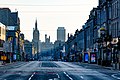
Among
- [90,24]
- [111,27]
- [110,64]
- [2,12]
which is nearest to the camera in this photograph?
[110,64]

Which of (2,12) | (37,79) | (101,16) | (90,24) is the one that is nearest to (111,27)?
(101,16)

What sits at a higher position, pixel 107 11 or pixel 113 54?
pixel 107 11

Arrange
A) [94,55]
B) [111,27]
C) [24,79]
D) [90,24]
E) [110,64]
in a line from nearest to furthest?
[24,79] → [110,64] → [111,27] → [94,55] → [90,24]

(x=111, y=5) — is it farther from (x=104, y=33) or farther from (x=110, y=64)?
(x=110, y=64)

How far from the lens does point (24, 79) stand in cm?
4138

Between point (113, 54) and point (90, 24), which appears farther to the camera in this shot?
point (90, 24)

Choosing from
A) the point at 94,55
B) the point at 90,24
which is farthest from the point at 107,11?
the point at 90,24

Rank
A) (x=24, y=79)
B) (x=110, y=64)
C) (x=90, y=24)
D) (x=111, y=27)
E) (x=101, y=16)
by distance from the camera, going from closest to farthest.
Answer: (x=24, y=79) → (x=110, y=64) → (x=111, y=27) → (x=101, y=16) → (x=90, y=24)

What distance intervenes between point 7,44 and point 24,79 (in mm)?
73619

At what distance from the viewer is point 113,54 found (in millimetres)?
97062

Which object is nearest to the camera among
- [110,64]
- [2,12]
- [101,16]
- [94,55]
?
[110,64]

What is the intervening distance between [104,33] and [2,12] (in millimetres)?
97121

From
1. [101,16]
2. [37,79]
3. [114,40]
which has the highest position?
[101,16]

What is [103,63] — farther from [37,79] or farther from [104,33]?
[37,79]
